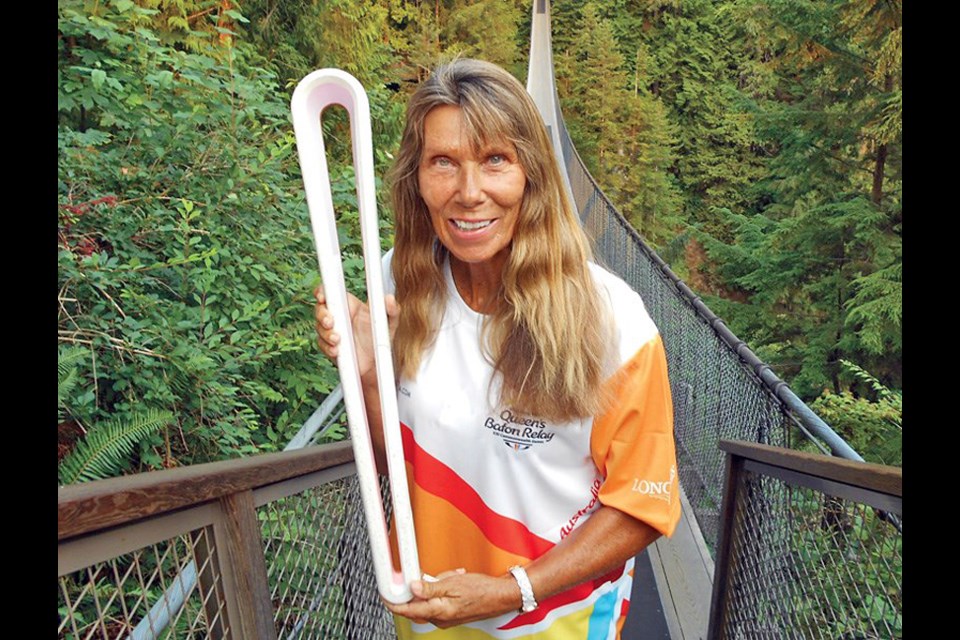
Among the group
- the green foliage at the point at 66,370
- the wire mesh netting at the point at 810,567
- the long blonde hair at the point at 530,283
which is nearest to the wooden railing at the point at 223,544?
the long blonde hair at the point at 530,283

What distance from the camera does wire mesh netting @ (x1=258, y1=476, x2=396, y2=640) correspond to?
51.1 inches

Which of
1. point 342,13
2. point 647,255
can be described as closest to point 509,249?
point 647,255

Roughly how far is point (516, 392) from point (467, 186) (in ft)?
0.99

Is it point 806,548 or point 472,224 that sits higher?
point 472,224

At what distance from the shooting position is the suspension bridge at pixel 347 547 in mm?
834

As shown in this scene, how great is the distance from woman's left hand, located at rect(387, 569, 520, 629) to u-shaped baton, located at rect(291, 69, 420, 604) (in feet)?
0.10

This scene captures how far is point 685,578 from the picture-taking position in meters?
2.82

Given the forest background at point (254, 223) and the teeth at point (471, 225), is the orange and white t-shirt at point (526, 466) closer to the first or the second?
the teeth at point (471, 225)

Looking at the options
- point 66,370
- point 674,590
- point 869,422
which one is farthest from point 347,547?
point 869,422

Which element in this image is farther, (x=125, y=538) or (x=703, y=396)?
(x=703, y=396)

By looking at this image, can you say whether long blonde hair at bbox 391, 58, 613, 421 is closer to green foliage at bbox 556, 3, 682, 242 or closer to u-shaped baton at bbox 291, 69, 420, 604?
u-shaped baton at bbox 291, 69, 420, 604

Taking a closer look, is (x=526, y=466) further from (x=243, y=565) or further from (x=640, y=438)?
(x=243, y=565)
